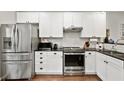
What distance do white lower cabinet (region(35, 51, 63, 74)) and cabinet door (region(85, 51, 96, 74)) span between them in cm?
72

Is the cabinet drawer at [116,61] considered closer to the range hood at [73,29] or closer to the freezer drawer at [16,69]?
the range hood at [73,29]

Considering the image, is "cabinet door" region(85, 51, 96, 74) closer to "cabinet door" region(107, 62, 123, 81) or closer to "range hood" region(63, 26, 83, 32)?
"range hood" region(63, 26, 83, 32)

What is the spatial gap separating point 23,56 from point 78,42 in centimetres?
195

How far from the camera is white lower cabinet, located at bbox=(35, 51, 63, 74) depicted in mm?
4445

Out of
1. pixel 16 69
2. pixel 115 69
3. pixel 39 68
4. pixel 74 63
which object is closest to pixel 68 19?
pixel 74 63

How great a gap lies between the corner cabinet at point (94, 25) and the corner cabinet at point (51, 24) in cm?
70

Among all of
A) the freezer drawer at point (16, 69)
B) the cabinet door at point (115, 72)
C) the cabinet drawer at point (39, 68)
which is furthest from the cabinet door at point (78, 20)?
the cabinet door at point (115, 72)

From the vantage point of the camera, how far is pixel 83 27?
4723 mm

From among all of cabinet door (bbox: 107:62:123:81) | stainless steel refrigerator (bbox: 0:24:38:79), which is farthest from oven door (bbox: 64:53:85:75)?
cabinet door (bbox: 107:62:123:81)

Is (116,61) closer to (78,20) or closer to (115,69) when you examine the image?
(115,69)

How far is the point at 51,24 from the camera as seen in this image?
4719mm
